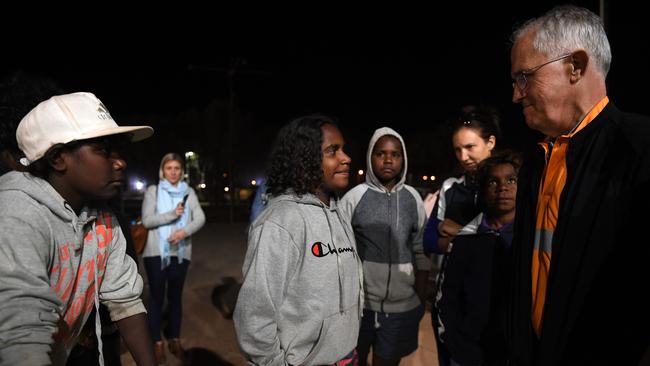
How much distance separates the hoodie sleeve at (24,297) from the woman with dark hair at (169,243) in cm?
359

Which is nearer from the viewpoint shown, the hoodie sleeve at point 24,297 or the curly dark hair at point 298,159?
the hoodie sleeve at point 24,297

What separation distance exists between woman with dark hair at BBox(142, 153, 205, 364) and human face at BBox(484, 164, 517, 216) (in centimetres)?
373

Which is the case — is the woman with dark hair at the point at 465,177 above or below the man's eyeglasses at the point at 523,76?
below

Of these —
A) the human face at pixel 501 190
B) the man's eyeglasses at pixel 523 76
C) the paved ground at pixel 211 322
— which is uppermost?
the man's eyeglasses at pixel 523 76

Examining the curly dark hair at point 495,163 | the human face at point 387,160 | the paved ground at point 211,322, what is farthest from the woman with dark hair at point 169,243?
the curly dark hair at point 495,163

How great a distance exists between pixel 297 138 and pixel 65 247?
1332 millimetres

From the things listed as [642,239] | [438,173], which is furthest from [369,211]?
[438,173]

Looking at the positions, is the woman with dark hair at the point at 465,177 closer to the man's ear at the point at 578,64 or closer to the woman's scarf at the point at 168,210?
the man's ear at the point at 578,64

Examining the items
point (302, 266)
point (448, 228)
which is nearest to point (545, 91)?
point (302, 266)

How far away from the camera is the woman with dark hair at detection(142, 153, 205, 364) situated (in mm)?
4934

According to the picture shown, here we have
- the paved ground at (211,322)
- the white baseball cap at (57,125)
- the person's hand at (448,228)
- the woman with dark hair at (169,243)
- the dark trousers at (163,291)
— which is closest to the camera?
the white baseball cap at (57,125)

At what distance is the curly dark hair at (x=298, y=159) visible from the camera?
2.44 meters

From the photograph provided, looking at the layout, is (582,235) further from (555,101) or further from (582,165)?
(555,101)

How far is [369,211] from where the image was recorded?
3.76 meters
